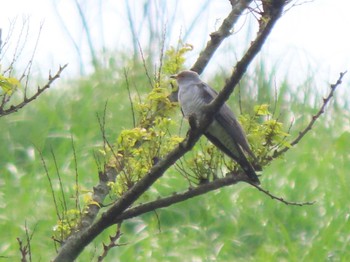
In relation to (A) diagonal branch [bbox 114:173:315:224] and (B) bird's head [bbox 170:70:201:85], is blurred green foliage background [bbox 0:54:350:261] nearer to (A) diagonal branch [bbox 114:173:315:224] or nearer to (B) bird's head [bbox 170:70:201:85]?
(B) bird's head [bbox 170:70:201:85]

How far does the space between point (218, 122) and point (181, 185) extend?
167 inches

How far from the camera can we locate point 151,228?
9.55m

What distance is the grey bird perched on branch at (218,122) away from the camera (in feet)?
17.4

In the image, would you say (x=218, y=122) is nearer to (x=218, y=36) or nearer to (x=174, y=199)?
(x=218, y=36)

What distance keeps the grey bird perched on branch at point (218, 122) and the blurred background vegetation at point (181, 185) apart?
2.12 metres

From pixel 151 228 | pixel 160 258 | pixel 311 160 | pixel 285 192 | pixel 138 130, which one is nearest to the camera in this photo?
pixel 138 130

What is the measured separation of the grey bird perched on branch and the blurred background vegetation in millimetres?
2115

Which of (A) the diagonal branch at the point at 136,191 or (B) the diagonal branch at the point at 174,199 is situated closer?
(A) the diagonal branch at the point at 136,191

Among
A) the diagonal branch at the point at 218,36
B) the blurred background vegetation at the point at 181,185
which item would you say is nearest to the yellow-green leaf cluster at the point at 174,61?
the diagonal branch at the point at 218,36

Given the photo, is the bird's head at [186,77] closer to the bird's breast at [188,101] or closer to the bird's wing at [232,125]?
the bird's breast at [188,101]

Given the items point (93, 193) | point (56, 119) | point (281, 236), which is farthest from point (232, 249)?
point (93, 193)

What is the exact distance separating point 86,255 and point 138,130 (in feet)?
13.0

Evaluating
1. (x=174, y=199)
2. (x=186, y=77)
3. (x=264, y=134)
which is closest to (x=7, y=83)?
(x=174, y=199)

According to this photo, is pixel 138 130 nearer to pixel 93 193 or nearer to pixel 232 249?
pixel 93 193
